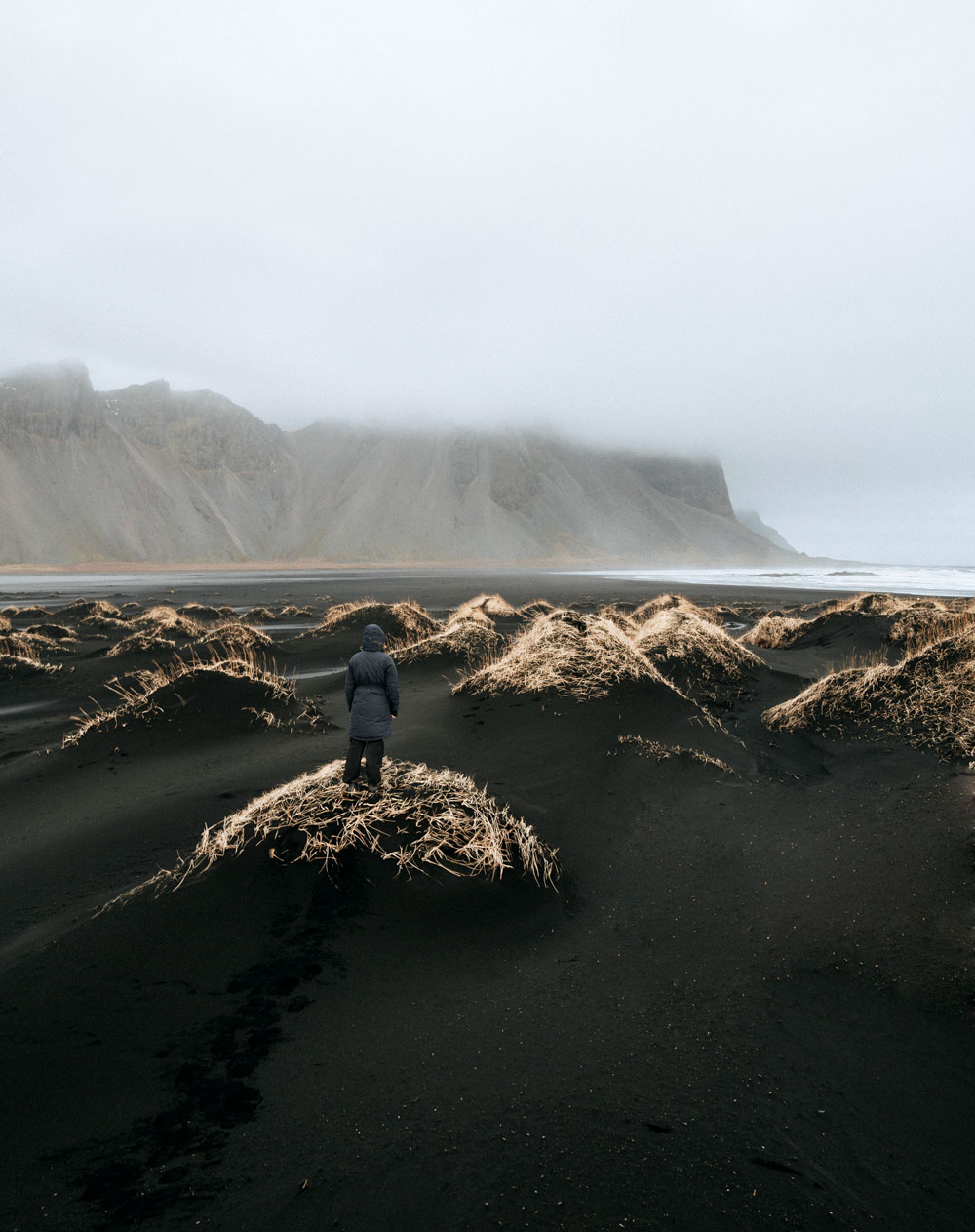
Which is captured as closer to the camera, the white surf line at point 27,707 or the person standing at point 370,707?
the person standing at point 370,707

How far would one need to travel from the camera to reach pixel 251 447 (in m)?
162

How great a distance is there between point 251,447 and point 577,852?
174 metres

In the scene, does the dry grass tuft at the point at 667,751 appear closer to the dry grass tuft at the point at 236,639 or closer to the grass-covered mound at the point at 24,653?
the dry grass tuft at the point at 236,639

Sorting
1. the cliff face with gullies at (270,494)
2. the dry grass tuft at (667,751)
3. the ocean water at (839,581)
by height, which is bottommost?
the dry grass tuft at (667,751)

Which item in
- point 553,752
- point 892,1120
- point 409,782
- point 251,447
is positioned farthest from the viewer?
point 251,447

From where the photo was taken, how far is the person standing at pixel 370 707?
6.25 meters

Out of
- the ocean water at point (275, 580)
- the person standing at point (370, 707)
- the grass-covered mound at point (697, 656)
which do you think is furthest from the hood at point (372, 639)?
the ocean water at point (275, 580)

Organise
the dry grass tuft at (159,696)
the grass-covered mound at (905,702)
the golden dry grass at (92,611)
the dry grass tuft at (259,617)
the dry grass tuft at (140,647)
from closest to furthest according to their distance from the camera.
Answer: the grass-covered mound at (905,702) < the dry grass tuft at (159,696) < the dry grass tuft at (140,647) < the golden dry grass at (92,611) < the dry grass tuft at (259,617)

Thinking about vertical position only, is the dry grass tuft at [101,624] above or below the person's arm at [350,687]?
below

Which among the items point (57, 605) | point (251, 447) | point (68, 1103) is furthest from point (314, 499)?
point (68, 1103)

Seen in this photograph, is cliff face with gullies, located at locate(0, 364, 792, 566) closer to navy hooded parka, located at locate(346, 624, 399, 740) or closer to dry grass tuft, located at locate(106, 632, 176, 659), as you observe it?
dry grass tuft, located at locate(106, 632, 176, 659)

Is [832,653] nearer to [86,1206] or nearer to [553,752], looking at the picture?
[553,752]

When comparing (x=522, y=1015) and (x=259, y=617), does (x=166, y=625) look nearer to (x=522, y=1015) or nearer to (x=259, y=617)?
(x=259, y=617)

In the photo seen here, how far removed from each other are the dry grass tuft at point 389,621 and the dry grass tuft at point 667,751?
43.4 ft
